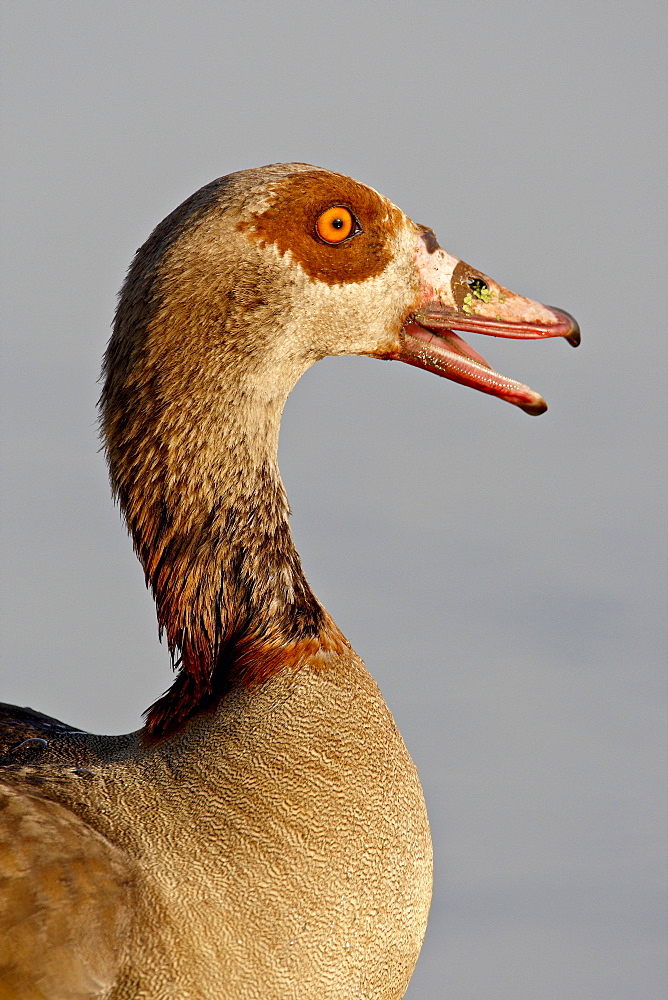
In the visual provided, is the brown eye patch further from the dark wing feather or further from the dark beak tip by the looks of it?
the dark wing feather

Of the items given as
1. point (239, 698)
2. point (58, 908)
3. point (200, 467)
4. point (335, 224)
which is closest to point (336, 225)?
point (335, 224)

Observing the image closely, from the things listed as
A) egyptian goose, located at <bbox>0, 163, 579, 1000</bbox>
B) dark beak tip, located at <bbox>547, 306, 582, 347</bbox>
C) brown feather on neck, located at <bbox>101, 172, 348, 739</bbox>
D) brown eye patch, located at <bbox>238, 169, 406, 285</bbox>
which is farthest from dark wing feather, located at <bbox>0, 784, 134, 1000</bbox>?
dark beak tip, located at <bbox>547, 306, 582, 347</bbox>

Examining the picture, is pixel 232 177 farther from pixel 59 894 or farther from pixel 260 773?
pixel 59 894

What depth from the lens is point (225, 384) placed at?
13.5 feet

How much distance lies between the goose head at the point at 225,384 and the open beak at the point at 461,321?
0.81ft

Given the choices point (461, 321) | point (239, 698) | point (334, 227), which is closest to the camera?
point (239, 698)

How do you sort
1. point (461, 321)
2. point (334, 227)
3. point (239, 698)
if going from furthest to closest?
1. point (461, 321)
2. point (334, 227)
3. point (239, 698)

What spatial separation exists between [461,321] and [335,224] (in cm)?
53

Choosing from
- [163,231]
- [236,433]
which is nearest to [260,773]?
[236,433]

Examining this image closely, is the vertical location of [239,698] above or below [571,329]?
below

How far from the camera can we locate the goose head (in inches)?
161

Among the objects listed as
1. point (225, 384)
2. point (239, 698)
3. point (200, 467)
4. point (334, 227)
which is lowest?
point (239, 698)

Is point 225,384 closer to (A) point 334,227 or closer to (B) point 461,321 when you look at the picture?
(A) point 334,227

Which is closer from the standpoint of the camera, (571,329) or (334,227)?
(334,227)
